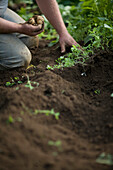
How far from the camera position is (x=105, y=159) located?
1373 millimetres

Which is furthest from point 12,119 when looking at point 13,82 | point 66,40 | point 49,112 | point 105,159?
point 66,40

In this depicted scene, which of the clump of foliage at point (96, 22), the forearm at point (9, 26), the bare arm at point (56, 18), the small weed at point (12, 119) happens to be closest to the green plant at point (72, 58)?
the clump of foliage at point (96, 22)

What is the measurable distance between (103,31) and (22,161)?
6.63 feet

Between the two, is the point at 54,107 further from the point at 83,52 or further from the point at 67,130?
the point at 83,52

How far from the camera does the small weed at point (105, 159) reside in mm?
1343

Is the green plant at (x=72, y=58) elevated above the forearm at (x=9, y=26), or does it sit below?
below

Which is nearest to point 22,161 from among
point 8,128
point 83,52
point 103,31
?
point 8,128

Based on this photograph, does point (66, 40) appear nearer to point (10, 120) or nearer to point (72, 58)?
point (72, 58)

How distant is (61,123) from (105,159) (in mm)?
463

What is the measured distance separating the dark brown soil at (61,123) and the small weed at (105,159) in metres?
0.02

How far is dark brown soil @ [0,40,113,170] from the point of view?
133cm

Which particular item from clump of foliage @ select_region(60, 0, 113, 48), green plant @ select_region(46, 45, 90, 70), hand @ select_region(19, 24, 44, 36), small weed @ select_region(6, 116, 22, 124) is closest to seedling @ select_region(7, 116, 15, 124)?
small weed @ select_region(6, 116, 22, 124)

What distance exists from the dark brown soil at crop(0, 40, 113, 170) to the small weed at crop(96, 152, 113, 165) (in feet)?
0.07

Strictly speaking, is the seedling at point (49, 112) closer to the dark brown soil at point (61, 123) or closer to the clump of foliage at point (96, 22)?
the dark brown soil at point (61, 123)
